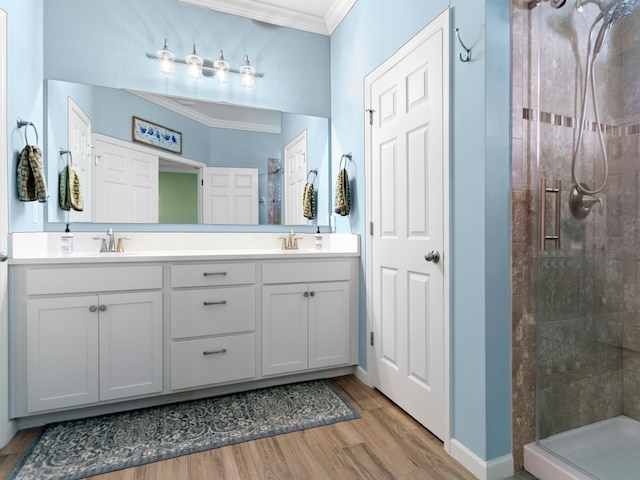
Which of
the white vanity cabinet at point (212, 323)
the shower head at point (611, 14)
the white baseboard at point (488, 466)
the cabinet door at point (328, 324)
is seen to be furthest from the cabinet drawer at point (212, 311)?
the shower head at point (611, 14)

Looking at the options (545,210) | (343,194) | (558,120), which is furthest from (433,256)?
(343,194)

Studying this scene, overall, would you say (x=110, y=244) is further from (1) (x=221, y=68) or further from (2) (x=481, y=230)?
(2) (x=481, y=230)

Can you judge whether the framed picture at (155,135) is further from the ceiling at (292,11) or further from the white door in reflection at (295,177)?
the ceiling at (292,11)

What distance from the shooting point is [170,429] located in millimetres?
1844

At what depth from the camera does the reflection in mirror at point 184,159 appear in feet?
7.61

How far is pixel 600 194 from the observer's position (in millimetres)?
1540

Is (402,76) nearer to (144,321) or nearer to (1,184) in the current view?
(144,321)

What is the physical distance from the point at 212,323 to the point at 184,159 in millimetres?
1202

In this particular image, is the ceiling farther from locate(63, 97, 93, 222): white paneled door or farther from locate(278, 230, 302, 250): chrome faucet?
locate(278, 230, 302, 250): chrome faucet

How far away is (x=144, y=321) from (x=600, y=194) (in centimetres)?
230

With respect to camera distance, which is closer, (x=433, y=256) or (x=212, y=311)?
(x=433, y=256)

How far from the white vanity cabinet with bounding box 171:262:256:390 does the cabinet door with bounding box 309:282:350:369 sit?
15.4 inches

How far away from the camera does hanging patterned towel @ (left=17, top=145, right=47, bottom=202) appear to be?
1.90 metres

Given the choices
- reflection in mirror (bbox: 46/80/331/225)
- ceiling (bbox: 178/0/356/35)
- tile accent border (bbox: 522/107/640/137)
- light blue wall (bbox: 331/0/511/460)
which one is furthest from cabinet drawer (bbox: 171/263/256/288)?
ceiling (bbox: 178/0/356/35)
